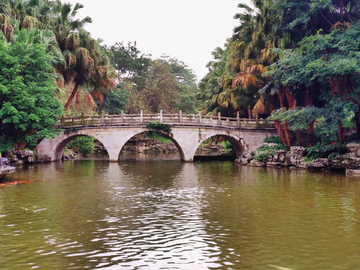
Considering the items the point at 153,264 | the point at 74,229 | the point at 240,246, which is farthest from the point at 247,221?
the point at 74,229

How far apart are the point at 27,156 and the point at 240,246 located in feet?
84.1

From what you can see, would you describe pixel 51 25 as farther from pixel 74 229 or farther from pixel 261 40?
pixel 74 229

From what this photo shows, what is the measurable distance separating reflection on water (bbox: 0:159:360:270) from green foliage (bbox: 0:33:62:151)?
10110 millimetres

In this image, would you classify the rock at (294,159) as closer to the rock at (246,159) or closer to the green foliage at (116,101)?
the rock at (246,159)

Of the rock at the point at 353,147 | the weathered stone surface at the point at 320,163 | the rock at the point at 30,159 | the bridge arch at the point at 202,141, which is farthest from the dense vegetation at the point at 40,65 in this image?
the rock at the point at 353,147

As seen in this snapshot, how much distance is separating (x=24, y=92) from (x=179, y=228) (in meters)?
18.6

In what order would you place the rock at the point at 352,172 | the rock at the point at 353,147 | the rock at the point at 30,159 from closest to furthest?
the rock at the point at 352,172 < the rock at the point at 353,147 < the rock at the point at 30,159

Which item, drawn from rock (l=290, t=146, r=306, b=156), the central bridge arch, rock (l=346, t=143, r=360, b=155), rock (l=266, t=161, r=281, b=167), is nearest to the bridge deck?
the central bridge arch

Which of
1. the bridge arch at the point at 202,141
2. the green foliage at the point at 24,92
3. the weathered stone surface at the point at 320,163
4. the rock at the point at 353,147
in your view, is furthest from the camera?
the bridge arch at the point at 202,141

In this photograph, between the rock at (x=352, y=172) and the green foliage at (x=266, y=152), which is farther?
the green foliage at (x=266, y=152)

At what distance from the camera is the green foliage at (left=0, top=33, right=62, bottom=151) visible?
2330 centimetres

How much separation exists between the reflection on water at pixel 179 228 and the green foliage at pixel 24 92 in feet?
33.2

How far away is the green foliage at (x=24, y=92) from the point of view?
23297mm

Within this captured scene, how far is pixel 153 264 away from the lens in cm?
642
